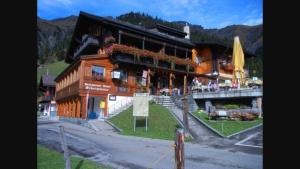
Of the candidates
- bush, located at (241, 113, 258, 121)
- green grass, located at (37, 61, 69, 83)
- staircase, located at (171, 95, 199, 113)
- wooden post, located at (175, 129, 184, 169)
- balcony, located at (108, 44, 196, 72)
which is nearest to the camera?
wooden post, located at (175, 129, 184, 169)

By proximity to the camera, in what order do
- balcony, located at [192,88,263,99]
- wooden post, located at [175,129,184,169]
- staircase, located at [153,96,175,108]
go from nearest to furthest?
wooden post, located at [175,129,184,169] < balcony, located at [192,88,263,99] < staircase, located at [153,96,175,108]

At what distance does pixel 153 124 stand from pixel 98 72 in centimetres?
1167

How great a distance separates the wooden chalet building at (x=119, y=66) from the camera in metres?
30.0

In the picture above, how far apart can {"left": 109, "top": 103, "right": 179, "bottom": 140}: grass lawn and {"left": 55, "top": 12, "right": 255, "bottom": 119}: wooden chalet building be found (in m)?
4.01

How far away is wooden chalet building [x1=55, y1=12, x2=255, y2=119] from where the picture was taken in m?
30.0

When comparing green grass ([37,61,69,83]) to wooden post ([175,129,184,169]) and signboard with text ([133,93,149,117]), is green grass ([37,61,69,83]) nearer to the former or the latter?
signboard with text ([133,93,149,117])

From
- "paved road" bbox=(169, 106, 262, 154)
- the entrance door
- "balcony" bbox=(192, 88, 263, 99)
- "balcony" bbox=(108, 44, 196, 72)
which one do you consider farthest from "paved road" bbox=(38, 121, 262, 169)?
"balcony" bbox=(108, 44, 196, 72)

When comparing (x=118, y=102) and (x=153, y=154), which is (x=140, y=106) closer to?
(x=153, y=154)

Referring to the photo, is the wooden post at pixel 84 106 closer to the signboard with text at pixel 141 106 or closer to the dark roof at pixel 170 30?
the signboard with text at pixel 141 106

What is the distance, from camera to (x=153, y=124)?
20.6 meters

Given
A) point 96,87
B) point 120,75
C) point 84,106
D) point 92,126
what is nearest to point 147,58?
point 120,75
